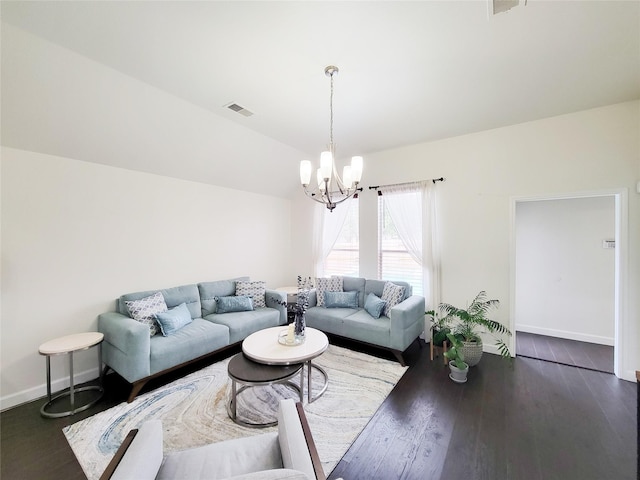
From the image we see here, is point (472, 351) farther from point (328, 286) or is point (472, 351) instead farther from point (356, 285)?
point (328, 286)

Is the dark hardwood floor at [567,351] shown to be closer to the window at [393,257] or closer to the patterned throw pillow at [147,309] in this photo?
the window at [393,257]

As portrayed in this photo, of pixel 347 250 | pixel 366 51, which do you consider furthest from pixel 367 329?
pixel 366 51

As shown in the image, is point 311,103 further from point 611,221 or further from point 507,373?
point 611,221

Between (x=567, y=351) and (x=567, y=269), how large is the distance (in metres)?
1.20

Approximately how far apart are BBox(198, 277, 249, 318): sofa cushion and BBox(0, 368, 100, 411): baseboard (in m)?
1.28

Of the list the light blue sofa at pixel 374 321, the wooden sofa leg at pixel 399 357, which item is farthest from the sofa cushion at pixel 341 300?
the wooden sofa leg at pixel 399 357

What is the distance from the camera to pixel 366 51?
6.62 feet

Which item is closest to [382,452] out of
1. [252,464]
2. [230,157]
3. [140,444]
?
[252,464]

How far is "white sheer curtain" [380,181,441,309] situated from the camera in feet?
12.5

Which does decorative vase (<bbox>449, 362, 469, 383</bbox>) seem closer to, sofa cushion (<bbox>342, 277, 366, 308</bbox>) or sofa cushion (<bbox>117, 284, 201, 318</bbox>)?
sofa cushion (<bbox>342, 277, 366, 308</bbox>)

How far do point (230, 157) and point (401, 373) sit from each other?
3622mm

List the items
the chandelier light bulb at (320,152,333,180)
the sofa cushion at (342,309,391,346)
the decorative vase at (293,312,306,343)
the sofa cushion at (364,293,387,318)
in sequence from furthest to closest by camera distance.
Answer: the sofa cushion at (364,293,387,318) < the sofa cushion at (342,309,391,346) < the decorative vase at (293,312,306,343) < the chandelier light bulb at (320,152,333,180)

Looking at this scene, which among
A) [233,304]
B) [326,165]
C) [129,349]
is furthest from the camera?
[233,304]

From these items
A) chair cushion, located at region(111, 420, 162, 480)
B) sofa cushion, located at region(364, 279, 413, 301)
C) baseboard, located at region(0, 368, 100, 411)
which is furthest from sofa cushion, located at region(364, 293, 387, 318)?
baseboard, located at region(0, 368, 100, 411)
